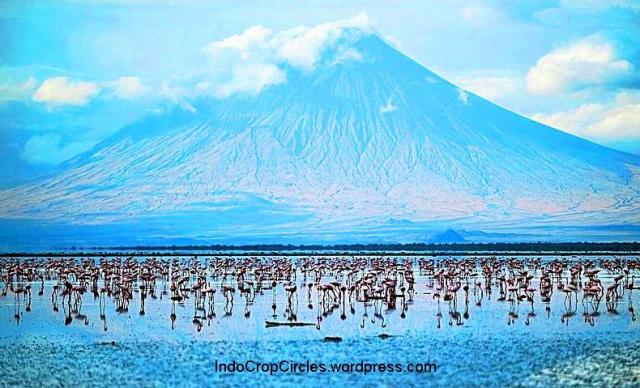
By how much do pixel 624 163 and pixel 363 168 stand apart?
32.2 meters

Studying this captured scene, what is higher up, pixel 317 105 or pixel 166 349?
pixel 317 105

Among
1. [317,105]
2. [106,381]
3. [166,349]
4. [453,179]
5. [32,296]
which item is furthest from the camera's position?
[317,105]

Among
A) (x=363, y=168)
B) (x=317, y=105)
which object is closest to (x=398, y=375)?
(x=363, y=168)

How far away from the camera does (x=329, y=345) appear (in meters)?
19.7

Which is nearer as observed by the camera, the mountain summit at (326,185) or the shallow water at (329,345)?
the shallow water at (329,345)

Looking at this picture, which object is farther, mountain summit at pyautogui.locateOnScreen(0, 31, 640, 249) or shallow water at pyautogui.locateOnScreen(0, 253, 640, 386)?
mountain summit at pyautogui.locateOnScreen(0, 31, 640, 249)

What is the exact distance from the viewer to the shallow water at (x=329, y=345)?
16.7m

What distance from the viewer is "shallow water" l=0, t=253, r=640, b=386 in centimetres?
1666

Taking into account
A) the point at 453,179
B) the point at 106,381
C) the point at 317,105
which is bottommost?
the point at 106,381

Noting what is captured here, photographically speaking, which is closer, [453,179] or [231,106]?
[453,179]

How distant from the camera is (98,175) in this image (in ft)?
406

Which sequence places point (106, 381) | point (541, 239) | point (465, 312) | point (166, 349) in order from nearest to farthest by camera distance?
1. point (106, 381)
2. point (166, 349)
3. point (465, 312)
4. point (541, 239)

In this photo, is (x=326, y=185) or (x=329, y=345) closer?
(x=329, y=345)

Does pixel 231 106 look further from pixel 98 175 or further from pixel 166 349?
pixel 166 349
